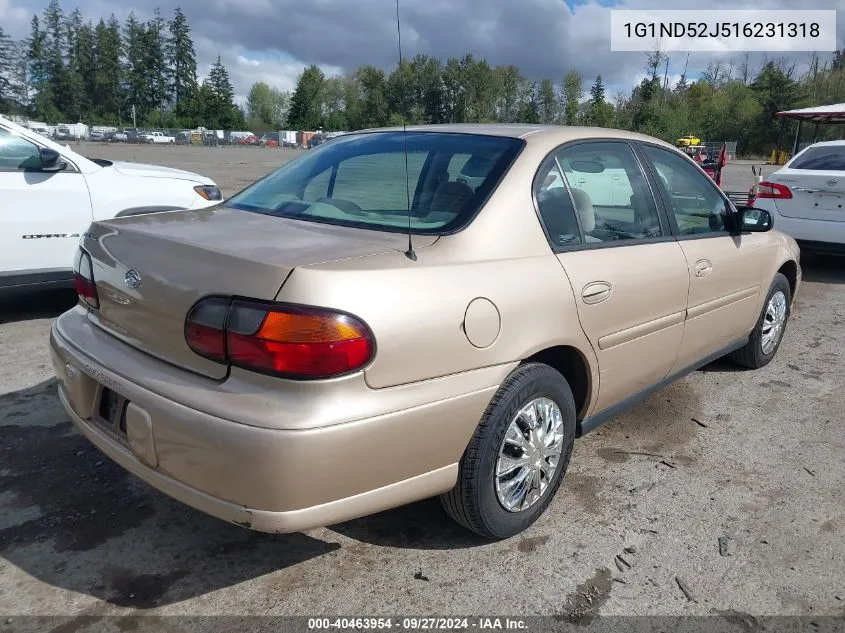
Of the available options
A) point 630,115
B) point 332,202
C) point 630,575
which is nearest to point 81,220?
point 332,202

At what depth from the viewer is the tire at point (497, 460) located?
7.93ft

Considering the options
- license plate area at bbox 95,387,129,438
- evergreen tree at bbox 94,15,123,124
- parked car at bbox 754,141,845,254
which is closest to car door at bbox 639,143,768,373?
license plate area at bbox 95,387,129,438

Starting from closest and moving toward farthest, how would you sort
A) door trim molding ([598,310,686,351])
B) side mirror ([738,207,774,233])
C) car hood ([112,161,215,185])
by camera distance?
door trim molding ([598,310,686,351]), side mirror ([738,207,774,233]), car hood ([112,161,215,185])

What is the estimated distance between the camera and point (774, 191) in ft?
26.1

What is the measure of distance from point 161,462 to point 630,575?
173 cm

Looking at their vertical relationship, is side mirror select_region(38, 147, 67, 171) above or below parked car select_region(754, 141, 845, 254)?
above

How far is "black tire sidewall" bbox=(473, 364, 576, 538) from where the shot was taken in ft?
7.98

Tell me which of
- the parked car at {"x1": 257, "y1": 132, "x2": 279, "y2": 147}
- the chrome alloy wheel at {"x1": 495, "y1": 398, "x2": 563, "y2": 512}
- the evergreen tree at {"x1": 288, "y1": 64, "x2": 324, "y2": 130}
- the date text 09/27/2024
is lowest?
the date text 09/27/2024

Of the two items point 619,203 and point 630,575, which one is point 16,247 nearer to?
point 619,203

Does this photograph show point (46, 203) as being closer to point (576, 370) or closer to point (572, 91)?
point (576, 370)

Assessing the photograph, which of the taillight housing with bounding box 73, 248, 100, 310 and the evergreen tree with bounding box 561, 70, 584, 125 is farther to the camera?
the evergreen tree with bounding box 561, 70, 584, 125

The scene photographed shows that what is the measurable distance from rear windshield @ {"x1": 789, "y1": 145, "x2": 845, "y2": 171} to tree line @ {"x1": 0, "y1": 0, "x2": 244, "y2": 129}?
100827 mm

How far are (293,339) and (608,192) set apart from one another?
187 centimetres

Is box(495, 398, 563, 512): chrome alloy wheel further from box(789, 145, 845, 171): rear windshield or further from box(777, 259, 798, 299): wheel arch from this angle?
box(789, 145, 845, 171): rear windshield
